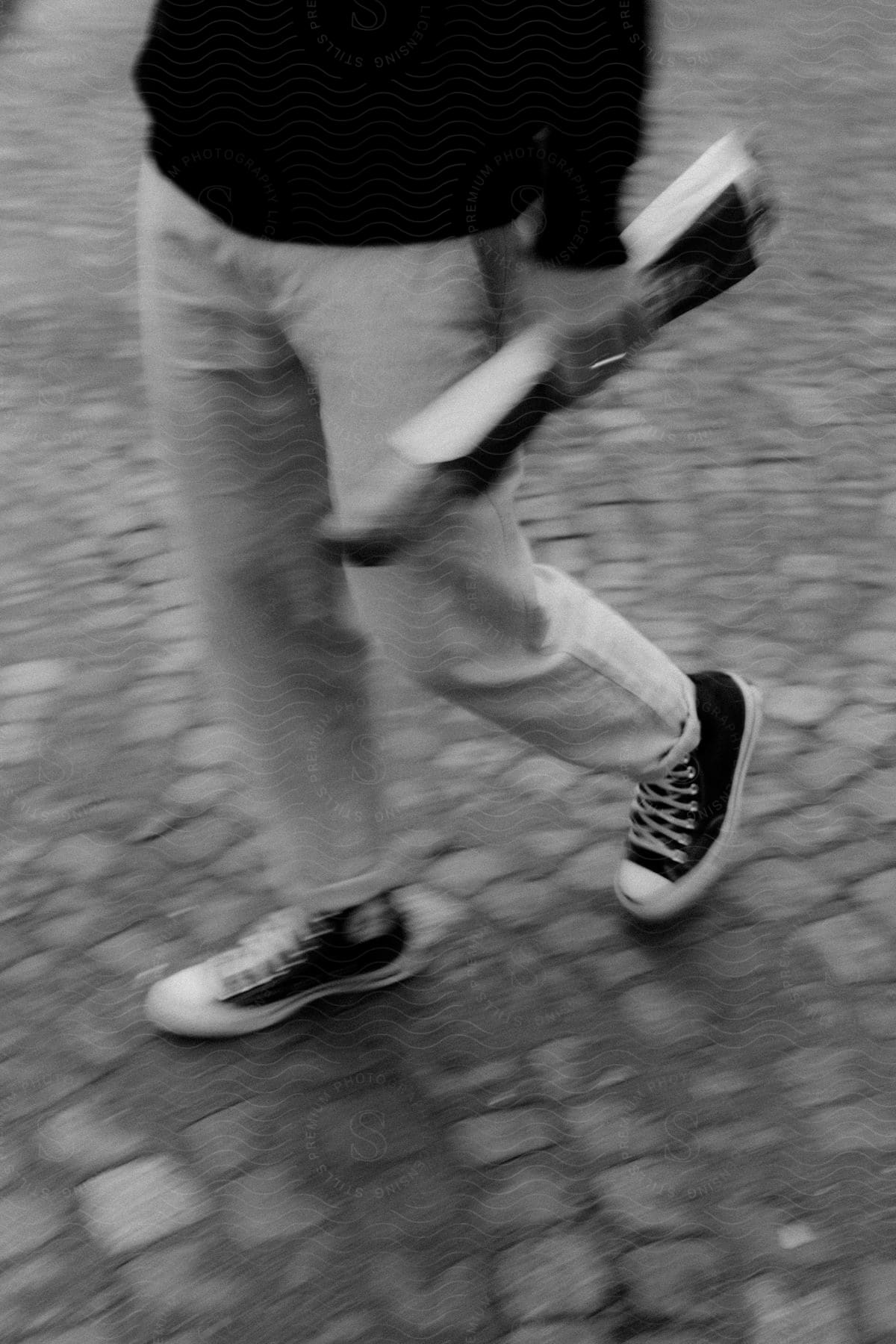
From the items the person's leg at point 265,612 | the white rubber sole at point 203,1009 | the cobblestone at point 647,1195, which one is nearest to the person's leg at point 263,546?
the person's leg at point 265,612

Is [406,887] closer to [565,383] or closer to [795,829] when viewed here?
[795,829]

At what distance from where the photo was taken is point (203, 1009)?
7.02ft

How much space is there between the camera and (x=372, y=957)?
2180mm

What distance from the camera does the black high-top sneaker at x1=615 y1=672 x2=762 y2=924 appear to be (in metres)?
2.21

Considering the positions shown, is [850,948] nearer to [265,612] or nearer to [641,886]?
[641,886]

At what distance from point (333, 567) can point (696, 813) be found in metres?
0.67

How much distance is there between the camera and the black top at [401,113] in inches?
56.2

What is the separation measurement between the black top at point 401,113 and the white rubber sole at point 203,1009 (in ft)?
3.48

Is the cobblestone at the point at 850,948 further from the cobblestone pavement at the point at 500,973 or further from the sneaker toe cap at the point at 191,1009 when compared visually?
the sneaker toe cap at the point at 191,1009

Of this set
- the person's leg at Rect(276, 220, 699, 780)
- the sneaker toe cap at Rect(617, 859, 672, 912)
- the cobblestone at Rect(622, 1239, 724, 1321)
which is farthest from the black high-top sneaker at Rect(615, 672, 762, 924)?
the cobblestone at Rect(622, 1239, 724, 1321)

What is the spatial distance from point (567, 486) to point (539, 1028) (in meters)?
1.49

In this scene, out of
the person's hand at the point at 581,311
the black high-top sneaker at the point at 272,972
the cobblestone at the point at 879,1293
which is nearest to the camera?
the person's hand at the point at 581,311

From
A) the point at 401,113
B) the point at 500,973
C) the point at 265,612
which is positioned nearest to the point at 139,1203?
the point at 500,973

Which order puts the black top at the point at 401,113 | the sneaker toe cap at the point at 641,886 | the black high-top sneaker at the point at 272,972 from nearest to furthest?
the black top at the point at 401,113 → the black high-top sneaker at the point at 272,972 → the sneaker toe cap at the point at 641,886
